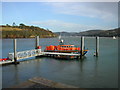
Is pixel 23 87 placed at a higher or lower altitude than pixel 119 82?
higher

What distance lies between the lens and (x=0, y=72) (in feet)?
53.9

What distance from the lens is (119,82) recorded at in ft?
44.1

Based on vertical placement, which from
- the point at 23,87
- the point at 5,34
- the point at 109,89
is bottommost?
the point at 109,89

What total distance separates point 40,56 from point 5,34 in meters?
129

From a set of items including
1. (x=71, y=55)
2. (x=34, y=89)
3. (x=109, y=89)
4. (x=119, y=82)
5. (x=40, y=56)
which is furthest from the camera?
(x=40, y=56)

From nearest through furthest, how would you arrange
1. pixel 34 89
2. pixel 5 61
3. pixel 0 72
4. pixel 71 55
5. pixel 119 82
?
pixel 34 89
pixel 119 82
pixel 0 72
pixel 5 61
pixel 71 55

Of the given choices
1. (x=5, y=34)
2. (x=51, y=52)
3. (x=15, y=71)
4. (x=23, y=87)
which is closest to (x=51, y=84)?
(x=23, y=87)

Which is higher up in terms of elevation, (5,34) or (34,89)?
(5,34)

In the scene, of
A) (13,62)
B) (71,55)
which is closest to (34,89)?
(13,62)

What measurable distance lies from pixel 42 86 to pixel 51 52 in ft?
64.5

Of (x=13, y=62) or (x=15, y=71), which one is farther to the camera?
(x=13, y=62)

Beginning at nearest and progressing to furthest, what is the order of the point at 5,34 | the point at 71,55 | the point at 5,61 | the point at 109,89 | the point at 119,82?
1. the point at 109,89
2. the point at 119,82
3. the point at 5,61
4. the point at 71,55
5. the point at 5,34

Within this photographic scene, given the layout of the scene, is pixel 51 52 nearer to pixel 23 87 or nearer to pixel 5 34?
pixel 23 87

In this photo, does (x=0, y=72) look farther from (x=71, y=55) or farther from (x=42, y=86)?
(x=71, y=55)
